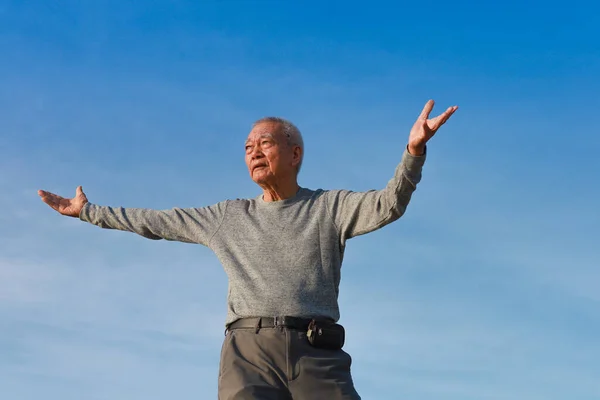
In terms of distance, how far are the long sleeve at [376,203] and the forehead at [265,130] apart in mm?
663

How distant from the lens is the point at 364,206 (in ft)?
22.6

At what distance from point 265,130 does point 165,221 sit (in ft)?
3.75

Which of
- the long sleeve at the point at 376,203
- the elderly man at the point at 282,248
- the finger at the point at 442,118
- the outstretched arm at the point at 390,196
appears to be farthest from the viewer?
the elderly man at the point at 282,248

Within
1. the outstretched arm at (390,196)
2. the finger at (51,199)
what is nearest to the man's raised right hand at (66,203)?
the finger at (51,199)

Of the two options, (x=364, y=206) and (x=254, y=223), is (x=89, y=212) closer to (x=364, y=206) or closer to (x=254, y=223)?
(x=254, y=223)

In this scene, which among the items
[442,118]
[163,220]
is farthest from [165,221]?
[442,118]

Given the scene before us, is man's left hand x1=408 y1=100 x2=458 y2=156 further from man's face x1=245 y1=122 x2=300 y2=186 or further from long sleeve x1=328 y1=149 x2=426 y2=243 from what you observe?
man's face x1=245 y1=122 x2=300 y2=186

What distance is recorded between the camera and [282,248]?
22.7ft

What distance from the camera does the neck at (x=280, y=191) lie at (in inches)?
287

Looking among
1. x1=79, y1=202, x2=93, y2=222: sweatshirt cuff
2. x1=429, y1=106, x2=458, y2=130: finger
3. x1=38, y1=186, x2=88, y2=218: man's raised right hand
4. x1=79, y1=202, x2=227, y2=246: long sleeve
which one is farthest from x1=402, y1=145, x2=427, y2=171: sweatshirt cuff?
x1=38, y1=186, x2=88, y2=218: man's raised right hand

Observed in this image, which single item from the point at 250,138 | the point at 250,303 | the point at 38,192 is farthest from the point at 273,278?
the point at 38,192

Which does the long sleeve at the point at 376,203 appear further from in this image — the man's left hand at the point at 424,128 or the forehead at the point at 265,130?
the forehead at the point at 265,130

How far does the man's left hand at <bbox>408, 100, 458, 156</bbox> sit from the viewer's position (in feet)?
20.5

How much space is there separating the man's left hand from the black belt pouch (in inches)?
56.5
